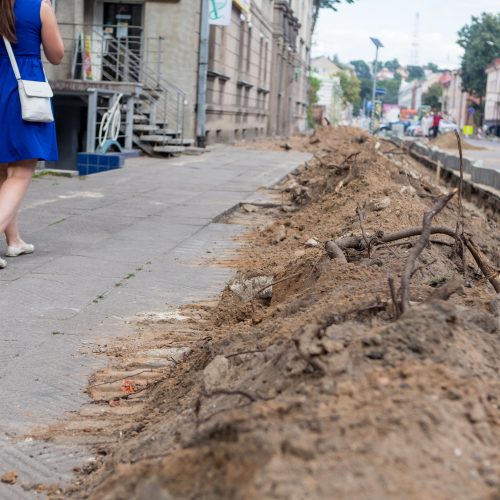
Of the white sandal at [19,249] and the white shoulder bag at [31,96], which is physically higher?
the white shoulder bag at [31,96]

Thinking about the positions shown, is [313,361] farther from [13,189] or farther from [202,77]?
[202,77]

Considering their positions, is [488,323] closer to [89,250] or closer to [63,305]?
[63,305]

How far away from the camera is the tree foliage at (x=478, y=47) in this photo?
96875 millimetres

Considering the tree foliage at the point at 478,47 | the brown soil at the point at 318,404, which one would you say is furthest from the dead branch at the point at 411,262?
the tree foliage at the point at 478,47

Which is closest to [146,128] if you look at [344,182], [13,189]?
[344,182]

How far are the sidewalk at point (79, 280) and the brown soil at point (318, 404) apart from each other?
170 millimetres

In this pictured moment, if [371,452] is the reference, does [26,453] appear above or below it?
below

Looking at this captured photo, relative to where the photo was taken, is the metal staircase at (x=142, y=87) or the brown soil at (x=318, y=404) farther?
the metal staircase at (x=142, y=87)

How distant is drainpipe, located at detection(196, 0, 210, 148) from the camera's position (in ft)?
75.3

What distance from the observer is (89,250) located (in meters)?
7.25

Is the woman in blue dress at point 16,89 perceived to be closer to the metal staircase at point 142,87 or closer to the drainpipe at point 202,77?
the metal staircase at point 142,87

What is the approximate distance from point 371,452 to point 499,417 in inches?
19.2

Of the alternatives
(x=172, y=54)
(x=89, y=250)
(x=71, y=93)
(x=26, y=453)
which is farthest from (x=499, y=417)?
(x=172, y=54)

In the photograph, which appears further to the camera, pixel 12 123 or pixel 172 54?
pixel 172 54
